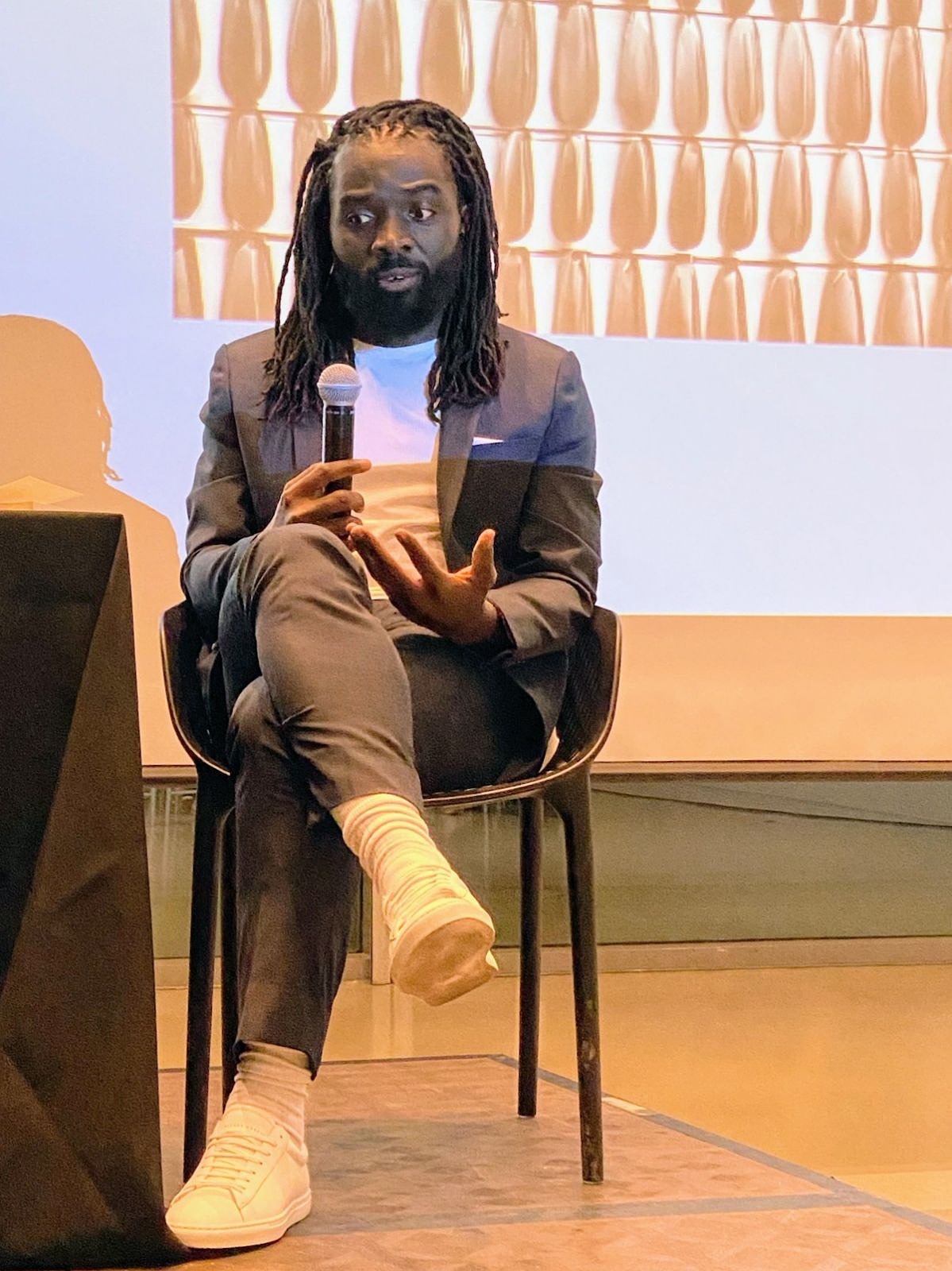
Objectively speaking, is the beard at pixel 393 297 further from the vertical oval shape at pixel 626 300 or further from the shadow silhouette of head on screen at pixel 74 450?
the vertical oval shape at pixel 626 300

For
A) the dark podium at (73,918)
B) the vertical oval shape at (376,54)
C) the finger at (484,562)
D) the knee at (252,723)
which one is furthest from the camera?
the vertical oval shape at (376,54)

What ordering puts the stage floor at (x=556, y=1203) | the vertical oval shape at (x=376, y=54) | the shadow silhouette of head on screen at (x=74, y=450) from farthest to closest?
1. the vertical oval shape at (x=376, y=54)
2. the shadow silhouette of head on screen at (x=74, y=450)
3. the stage floor at (x=556, y=1203)

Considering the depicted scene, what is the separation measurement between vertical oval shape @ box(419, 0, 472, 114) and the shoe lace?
2.22m

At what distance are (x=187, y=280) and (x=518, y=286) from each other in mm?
619

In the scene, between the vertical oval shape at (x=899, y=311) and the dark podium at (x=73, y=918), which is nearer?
the dark podium at (x=73, y=918)

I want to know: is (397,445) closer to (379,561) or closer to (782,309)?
(379,561)

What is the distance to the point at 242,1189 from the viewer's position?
1.35m

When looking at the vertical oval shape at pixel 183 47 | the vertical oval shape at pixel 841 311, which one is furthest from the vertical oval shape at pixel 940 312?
the vertical oval shape at pixel 183 47

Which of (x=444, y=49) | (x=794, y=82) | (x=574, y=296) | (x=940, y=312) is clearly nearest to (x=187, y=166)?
(x=444, y=49)

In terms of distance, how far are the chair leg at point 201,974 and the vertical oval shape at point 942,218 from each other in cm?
227

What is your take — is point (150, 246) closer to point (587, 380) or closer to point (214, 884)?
point (587, 380)

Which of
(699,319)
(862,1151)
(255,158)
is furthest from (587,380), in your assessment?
(862,1151)

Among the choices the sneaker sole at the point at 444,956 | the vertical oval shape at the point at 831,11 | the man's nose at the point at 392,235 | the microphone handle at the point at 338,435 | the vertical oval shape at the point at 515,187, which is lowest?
the sneaker sole at the point at 444,956

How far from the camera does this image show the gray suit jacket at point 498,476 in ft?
5.73
